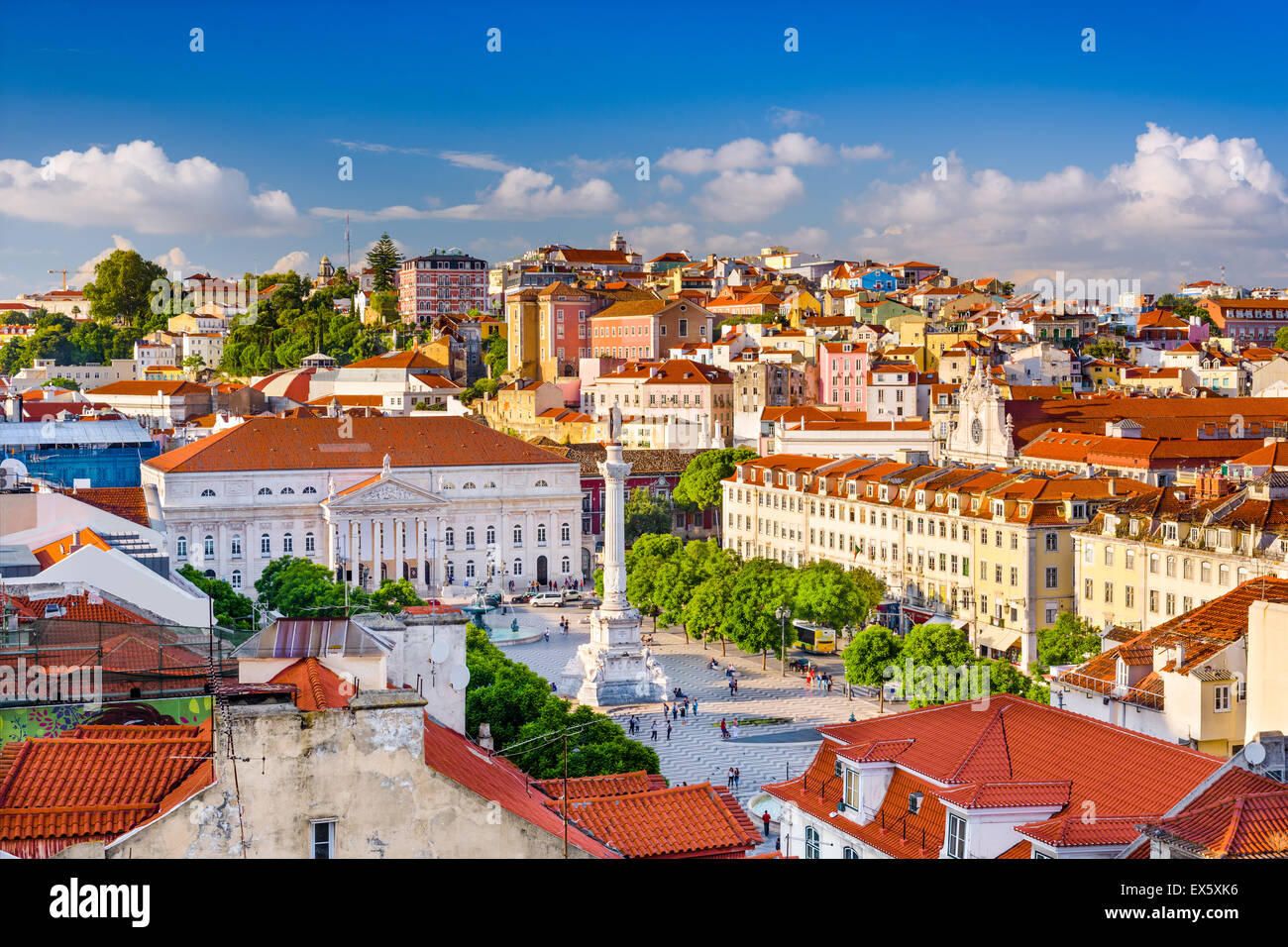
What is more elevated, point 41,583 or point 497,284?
point 497,284

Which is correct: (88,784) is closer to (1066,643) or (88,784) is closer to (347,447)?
(1066,643)

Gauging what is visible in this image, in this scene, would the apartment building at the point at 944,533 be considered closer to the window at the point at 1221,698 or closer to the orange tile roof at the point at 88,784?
the window at the point at 1221,698

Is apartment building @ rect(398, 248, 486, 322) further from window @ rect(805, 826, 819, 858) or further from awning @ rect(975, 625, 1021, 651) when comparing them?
window @ rect(805, 826, 819, 858)

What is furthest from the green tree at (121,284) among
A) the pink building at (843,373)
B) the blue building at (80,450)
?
the pink building at (843,373)

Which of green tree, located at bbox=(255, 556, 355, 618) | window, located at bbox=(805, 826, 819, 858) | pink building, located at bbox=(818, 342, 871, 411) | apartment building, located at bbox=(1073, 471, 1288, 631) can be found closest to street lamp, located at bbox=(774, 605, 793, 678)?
apartment building, located at bbox=(1073, 471, 1288, 631)

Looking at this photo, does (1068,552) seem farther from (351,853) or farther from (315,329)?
(315,329)
